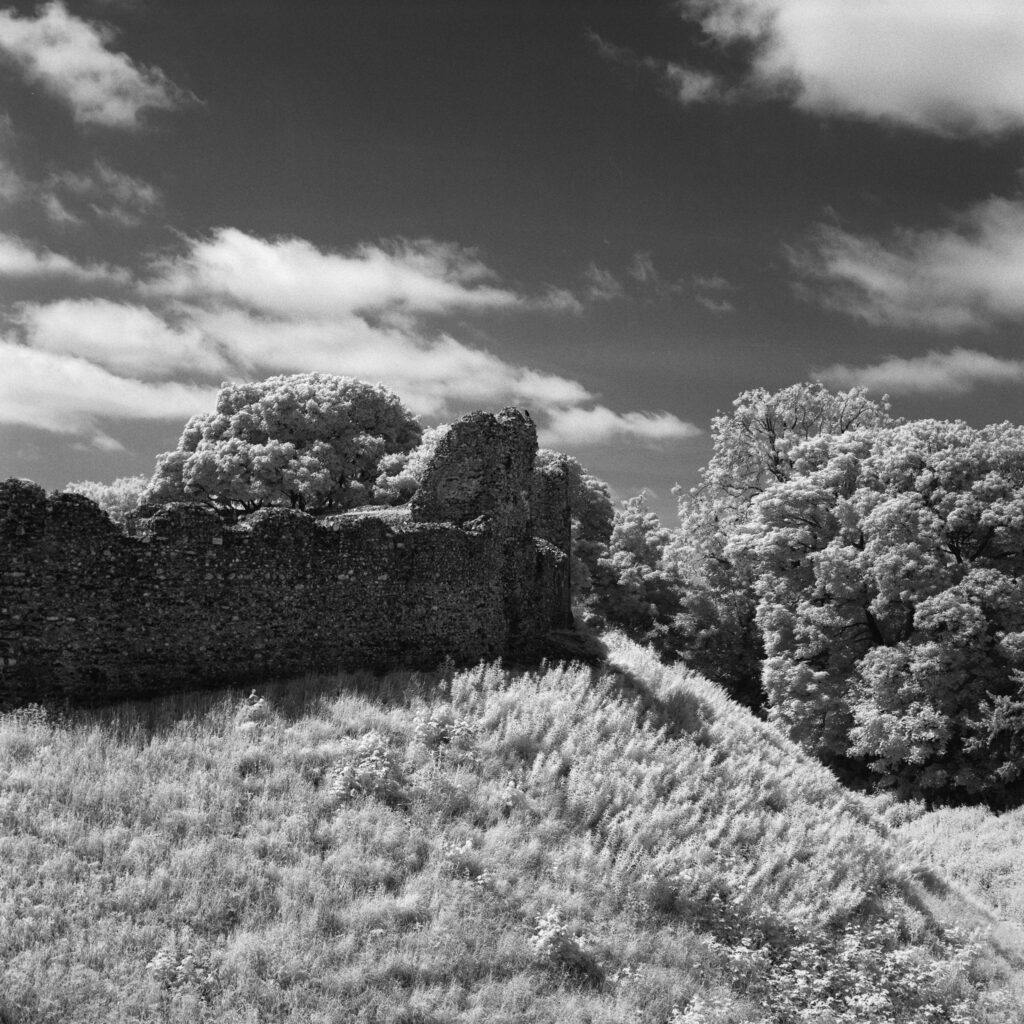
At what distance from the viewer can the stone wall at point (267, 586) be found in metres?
14.4

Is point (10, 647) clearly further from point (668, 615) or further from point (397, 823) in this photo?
point (668, 615)

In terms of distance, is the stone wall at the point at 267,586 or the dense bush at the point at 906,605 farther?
the dense bush at the point at 906,605

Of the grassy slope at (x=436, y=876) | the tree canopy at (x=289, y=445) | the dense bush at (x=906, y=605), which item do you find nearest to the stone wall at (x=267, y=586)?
the grassy slope at (x=436, y=876)

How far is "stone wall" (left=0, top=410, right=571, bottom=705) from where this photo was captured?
14.4m

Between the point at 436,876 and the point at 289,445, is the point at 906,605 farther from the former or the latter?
the point at 289,445

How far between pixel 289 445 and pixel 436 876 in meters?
26.9

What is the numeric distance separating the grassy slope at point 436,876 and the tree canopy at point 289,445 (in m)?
21.3

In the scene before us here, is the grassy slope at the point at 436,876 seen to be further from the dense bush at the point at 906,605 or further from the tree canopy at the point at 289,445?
the tree canopy at the point at 289,445

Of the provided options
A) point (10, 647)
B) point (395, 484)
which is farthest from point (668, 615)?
point (10, 647)

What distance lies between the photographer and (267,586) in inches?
627

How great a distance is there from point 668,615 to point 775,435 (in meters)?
7.93

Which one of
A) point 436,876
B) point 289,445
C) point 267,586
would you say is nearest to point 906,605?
point 267,586

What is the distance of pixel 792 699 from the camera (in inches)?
1063

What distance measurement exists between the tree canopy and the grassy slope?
21317 mm
